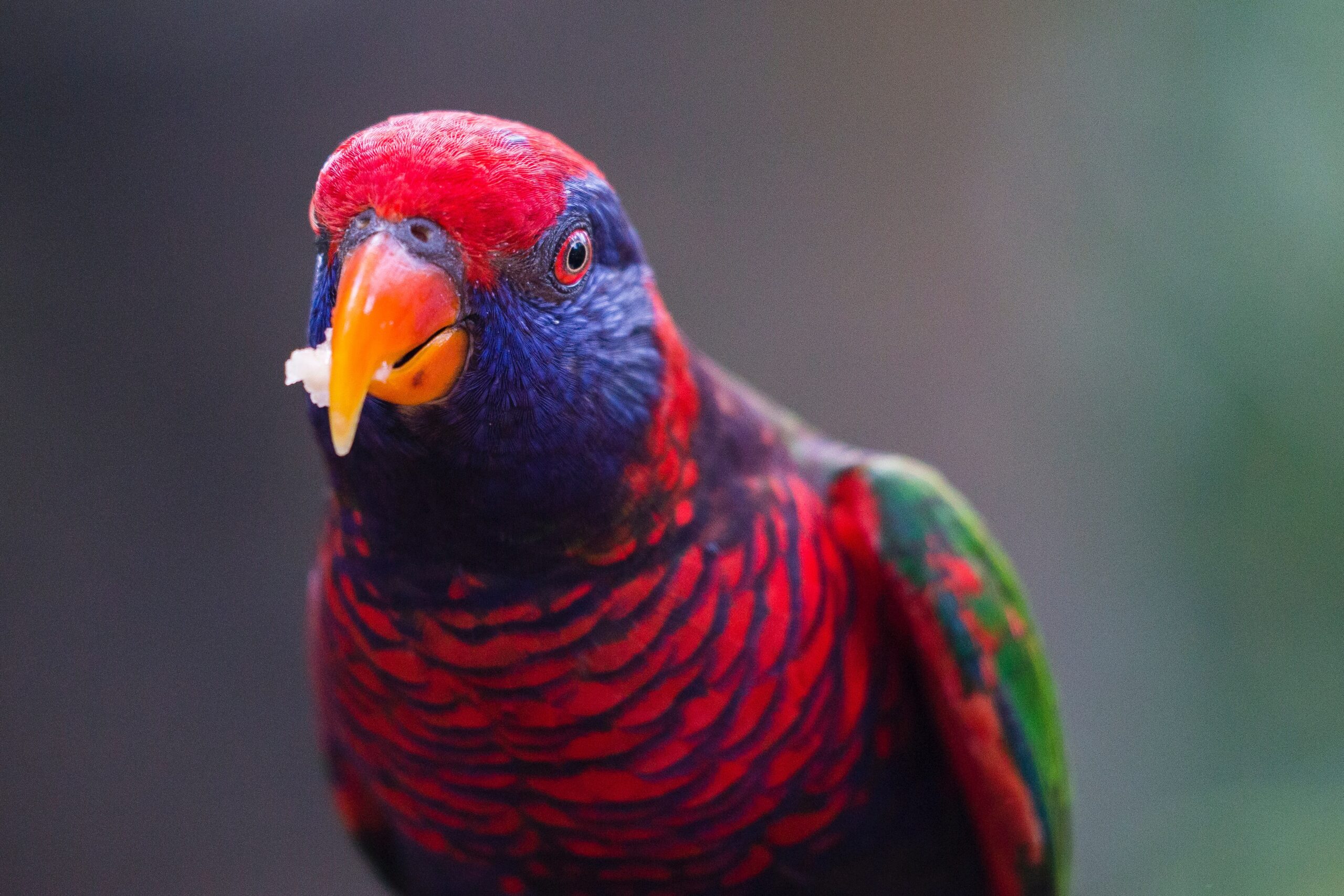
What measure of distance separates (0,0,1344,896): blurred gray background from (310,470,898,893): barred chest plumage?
1471 millimetres

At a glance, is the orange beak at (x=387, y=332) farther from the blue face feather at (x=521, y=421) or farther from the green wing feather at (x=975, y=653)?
the green wing feather at (x=975, y=653)

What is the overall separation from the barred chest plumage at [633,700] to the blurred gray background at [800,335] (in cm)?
147

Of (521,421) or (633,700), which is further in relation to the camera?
(633,700)

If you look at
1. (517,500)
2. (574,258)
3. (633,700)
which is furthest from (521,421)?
(633,700)

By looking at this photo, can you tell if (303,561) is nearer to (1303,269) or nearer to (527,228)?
(527,228)

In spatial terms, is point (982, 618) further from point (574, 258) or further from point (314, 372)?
point (314, 372)

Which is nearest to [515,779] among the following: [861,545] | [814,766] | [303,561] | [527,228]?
[814,766]

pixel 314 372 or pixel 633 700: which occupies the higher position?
pixel 314 372

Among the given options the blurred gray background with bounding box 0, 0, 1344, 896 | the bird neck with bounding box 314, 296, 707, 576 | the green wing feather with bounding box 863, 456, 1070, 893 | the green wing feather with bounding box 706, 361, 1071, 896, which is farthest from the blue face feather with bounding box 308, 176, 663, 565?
the blurred gray background with bounding box 0, 0, 1344, 896

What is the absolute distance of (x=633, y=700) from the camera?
4.18ft

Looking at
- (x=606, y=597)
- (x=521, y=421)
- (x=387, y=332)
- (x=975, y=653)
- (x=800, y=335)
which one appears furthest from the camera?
(x=800, y=335)

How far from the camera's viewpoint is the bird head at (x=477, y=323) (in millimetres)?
993

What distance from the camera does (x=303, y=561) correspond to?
290cm

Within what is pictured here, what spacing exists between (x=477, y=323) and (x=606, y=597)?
377mm
